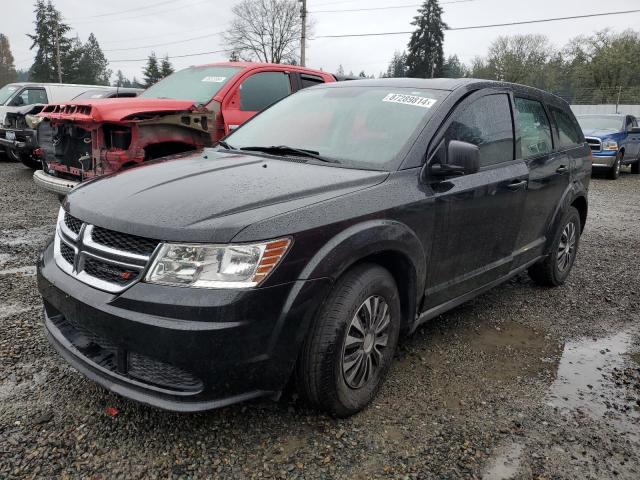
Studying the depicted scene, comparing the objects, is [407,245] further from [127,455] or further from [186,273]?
[127,455]

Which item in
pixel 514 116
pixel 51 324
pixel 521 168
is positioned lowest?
pixel 51 324

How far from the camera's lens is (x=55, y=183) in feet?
17.9

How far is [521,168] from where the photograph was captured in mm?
3768

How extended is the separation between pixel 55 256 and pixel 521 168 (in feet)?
10.1

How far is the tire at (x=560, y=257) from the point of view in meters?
4.66

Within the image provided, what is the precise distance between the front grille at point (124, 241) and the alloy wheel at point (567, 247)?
12.7 ft

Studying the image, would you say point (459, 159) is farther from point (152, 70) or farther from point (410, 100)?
point (152, 70)

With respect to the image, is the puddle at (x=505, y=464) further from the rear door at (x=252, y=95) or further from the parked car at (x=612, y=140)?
the parked car at (x=612, y=140)

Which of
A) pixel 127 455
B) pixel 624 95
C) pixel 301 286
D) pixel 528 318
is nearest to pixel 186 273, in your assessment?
pixel 301 286

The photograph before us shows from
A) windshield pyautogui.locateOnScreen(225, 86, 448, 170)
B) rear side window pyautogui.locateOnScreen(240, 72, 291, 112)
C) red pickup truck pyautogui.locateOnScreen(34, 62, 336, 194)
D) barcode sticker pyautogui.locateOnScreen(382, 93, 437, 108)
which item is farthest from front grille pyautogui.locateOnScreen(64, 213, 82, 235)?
rear side window pyautogui.locateOnScreen(240, 72, 291, 112)

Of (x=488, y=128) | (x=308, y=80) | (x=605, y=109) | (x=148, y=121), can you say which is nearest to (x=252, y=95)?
(x=308, y=80)

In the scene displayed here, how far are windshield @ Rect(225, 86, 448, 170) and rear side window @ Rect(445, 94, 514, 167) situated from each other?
0.21 m

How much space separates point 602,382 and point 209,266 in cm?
261

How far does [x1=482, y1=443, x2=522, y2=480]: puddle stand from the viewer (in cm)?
231
